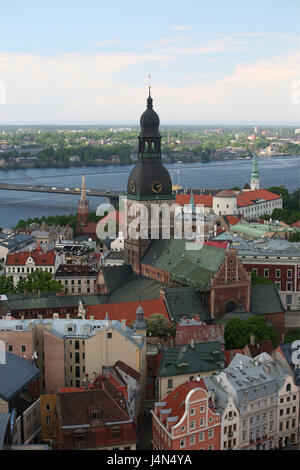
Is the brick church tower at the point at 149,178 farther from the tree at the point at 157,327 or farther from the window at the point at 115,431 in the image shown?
the window at the point at 115,431

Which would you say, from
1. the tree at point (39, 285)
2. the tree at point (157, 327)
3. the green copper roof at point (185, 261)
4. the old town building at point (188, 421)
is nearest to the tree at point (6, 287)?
the tree at point (39, 285)

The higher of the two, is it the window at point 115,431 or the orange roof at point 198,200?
the orange roof at point 198,200

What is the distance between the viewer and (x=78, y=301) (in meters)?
40.1

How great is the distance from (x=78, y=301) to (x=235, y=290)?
8.39m

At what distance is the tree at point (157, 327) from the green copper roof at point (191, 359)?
327cm

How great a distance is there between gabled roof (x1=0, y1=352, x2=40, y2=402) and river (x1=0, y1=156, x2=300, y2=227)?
63913 mm

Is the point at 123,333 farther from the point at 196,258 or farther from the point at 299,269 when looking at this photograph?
the point at 299,269

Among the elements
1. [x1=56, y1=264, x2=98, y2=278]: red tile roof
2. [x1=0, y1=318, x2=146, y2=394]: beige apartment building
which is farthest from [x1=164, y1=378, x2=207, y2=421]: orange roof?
[x1=56, y1=264, x2=98, y2=278]: red tile roof

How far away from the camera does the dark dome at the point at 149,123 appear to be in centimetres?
4266

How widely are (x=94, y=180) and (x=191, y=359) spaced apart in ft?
396

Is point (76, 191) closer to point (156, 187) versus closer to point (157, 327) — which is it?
point (156, 187)

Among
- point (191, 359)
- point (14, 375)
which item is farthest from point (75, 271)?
point (14, 375)

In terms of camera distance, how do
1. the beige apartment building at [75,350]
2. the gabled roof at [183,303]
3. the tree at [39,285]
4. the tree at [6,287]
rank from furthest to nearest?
the tree at [6,287], the tree at [39,285], the gabled roof at [183,303], the beige apartment building at [75,350]

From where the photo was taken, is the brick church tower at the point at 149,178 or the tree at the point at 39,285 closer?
the brick church tower at the point at 149,178
